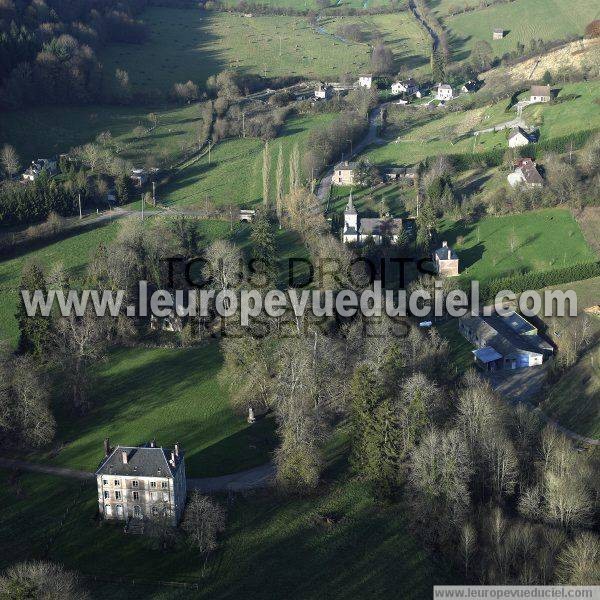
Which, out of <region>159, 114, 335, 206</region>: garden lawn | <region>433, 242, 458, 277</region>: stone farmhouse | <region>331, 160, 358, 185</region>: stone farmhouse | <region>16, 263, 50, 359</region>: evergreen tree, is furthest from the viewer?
<region>331, 160, 358, 185</region>: stone farmhouse

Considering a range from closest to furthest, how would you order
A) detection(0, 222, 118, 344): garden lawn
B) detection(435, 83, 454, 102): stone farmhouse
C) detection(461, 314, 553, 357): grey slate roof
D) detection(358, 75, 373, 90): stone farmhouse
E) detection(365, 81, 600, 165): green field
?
detection(461, 314, 553, 357): grey slate roof
detection(0, 222, 118, 344): garden lawn
detection(365, 81, 600, 165): green field
detection(435, 83, 454, 102): stone farmhouse
detection(358, 75, 373, 90): stone farmhouse

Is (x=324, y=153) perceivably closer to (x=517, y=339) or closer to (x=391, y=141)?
(x=391, y=141)

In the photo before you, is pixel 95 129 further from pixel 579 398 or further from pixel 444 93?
pixel 579 398

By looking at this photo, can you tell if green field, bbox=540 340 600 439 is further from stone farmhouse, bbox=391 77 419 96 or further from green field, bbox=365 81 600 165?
stone farmhouse, bbox=391 77 419 96

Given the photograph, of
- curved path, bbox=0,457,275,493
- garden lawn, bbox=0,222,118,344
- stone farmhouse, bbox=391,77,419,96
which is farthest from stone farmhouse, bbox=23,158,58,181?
stone farmhouse, bbox=391,77,419,96

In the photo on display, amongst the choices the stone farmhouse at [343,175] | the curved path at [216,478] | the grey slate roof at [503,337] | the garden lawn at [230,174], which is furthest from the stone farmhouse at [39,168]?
the grey slate roof at [503,337]

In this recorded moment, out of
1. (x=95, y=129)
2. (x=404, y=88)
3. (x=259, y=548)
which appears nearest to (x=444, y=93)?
(x=404, y=88)

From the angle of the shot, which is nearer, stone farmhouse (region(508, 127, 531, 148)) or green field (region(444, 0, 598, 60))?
stone farmhouse (region(508, 127, 531, 148))

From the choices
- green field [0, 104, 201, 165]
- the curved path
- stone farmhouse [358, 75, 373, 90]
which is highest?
stone farmhouse [358, 75, 373, 90]
